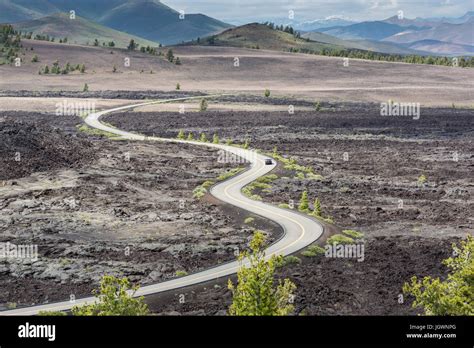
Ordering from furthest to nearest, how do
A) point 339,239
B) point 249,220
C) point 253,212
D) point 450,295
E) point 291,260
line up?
point 253,212 < point 249,220 < point 339,239 < point 291,260 < point 450,295

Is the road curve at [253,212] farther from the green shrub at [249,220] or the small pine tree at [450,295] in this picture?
the small pine tree at [450,295]

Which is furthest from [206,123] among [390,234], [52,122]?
[390,234]

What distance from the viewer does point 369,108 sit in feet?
521

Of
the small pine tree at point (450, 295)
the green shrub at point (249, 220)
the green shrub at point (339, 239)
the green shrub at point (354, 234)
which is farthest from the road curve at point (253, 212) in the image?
the small pine tree at point (450, 295)

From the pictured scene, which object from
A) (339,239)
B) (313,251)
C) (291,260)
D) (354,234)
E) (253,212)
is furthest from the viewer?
(253,212)

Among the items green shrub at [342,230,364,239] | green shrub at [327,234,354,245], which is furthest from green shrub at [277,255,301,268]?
green shrub at [342,230,364,239]

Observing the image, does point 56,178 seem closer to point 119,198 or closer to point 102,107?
point 119,198

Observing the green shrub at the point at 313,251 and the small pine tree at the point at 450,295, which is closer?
the small pine tree at the point at 450,295

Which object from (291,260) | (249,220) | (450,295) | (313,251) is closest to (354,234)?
(313,251)

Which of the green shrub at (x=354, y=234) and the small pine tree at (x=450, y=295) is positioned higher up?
the small pine tree at (x=450, y=295)

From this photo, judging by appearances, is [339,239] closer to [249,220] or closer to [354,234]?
[354,234]

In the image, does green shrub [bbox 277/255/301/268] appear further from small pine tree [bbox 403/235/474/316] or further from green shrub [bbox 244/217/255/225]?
small pine tree [bbox 403/235/474/316]

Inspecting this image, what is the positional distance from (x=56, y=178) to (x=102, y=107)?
80.4 meters
